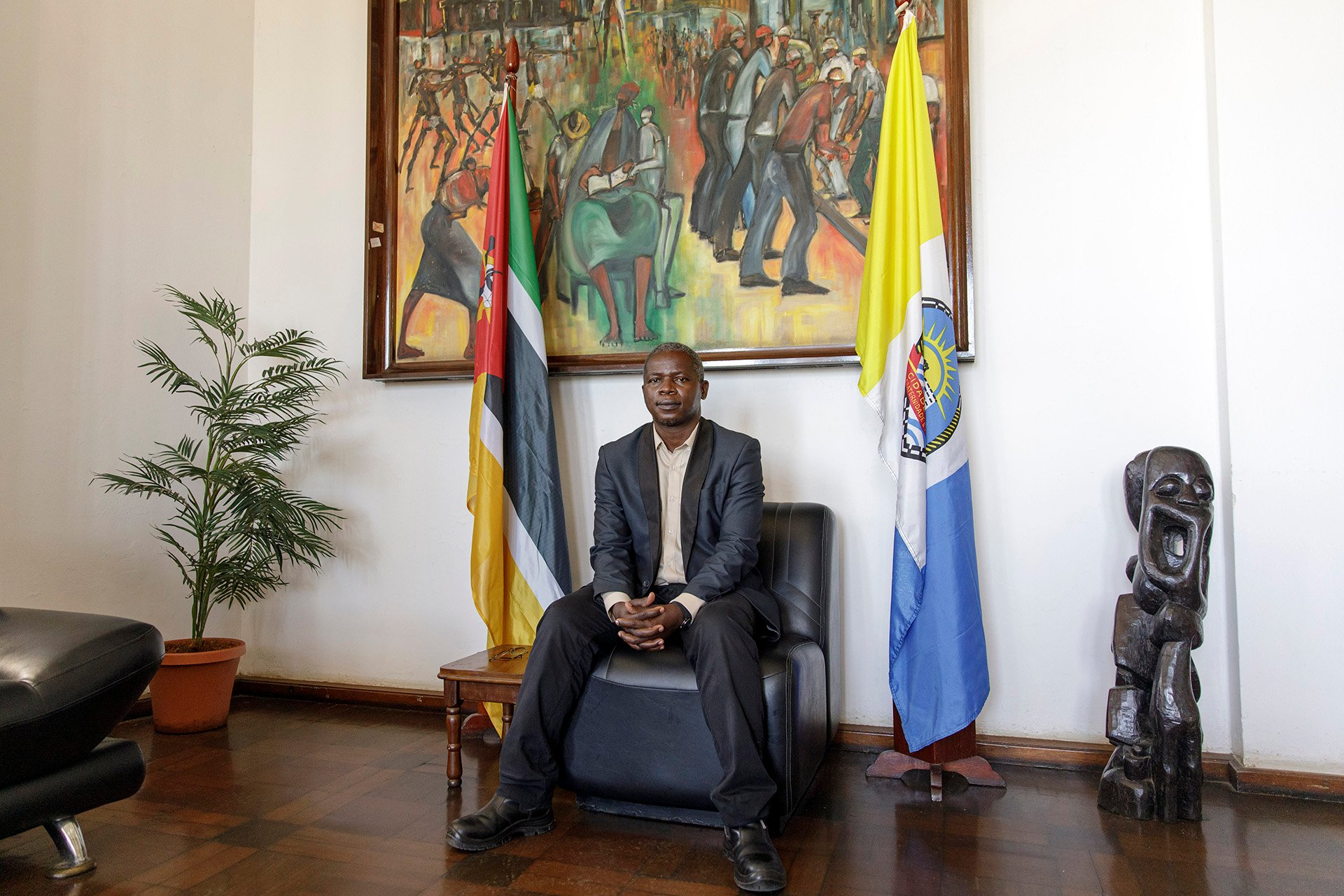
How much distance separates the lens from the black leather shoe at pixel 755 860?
1849 mm

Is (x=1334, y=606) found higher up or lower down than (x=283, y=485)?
lower down

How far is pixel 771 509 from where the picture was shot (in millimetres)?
2799

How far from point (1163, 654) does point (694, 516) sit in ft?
4.50

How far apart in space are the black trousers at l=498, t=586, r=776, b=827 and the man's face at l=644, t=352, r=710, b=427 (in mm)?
584

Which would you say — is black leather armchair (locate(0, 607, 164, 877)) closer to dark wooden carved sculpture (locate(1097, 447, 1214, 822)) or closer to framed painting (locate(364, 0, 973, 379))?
framed painting (locate(364, 0, 973, 379))

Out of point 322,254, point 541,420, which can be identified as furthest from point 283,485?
point 541,420

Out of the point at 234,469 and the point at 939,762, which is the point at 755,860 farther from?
the point at 234,469

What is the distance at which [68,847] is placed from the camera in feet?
6.29

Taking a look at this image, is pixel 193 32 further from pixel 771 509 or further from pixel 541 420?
pixel 771 509

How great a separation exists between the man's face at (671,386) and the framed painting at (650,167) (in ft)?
1.81

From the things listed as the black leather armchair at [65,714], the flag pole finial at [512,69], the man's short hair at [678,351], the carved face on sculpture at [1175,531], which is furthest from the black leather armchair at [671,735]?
the flag pole finial at [512,69]

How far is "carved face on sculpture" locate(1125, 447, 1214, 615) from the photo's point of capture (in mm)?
2307

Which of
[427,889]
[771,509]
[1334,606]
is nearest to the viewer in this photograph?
[427,889]

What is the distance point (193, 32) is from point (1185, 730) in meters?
4.50
